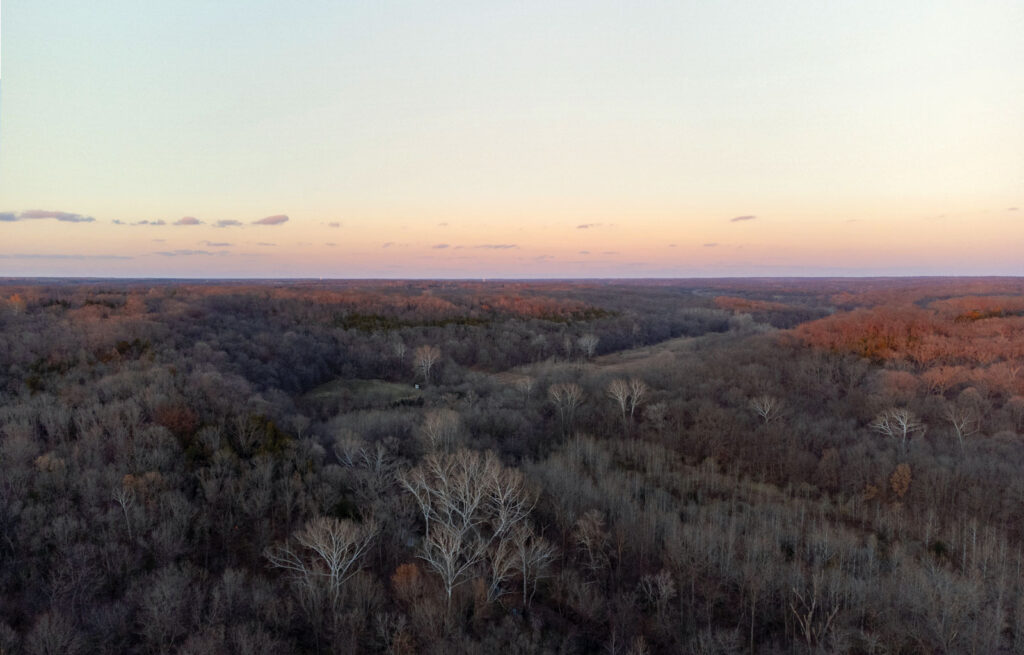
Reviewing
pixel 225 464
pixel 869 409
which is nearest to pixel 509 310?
pixel 869 409

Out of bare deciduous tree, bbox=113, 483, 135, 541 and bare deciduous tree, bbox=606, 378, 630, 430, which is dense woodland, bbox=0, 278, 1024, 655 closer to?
bare deciduous tree, bbox=113, 483, 135, 541

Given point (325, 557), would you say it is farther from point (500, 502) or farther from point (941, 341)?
point (941, 341)

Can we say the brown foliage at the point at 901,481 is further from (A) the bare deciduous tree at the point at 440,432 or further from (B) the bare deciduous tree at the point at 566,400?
(A) the bare deciduous tree at the point at 440,432

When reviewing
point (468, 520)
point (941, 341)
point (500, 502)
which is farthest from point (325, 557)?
point (941, 341)

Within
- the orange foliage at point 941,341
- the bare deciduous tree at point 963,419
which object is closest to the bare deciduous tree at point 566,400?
the orange foliage at point 941,341

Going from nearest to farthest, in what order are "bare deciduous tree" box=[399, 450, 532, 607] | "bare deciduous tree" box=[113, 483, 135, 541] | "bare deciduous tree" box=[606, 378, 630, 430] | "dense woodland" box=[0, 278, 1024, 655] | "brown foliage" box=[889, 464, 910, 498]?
"dense woodland" box=[0, 278, 1024, 655], "bare deciduous tree" box=[399, 450, 532, 607], "bare deciduous tree" box=[113, 483, 135, 541], "brown foliage" box=[889, 464, 910, 498], "bare deciduous tree" box=[606, 378, 630, 430]

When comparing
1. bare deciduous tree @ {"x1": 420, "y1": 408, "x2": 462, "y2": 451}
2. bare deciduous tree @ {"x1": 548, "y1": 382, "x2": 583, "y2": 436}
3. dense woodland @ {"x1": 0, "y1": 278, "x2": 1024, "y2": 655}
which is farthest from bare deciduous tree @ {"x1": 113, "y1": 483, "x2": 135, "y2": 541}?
bare deciduous tree @ {"x1": 548, "y1": 382, "x2": 583, "y2": 436}

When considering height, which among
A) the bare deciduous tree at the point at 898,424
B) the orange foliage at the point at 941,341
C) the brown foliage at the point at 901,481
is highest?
the orange foliage at the point at 941,341

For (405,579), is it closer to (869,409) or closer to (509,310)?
(869,409)
